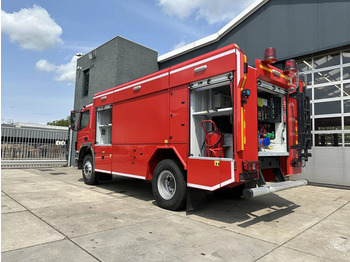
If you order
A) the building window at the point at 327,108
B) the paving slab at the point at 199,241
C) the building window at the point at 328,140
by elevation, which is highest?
the building window at the point at 327,108

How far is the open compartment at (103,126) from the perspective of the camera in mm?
8125

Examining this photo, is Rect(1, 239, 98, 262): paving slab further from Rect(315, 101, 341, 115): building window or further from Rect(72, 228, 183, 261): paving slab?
Rect(315, 101, 341, 115): building window

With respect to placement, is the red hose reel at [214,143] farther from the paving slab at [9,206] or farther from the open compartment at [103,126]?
the open compartment at [103,126]

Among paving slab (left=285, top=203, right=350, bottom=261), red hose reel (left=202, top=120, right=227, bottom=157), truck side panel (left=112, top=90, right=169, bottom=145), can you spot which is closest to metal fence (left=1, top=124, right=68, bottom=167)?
truck side panel (left=112, top=90, right=169, bottom=145)

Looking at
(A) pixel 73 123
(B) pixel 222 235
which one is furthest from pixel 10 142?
(B) pixel 222 235

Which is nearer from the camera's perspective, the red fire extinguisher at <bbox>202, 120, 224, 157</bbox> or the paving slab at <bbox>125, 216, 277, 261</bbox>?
the paving slab at <bbox>125, 216, 277, 261</bbox>

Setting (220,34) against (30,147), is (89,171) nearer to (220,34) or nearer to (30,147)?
(220,34)

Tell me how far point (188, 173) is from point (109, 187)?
13.9ft

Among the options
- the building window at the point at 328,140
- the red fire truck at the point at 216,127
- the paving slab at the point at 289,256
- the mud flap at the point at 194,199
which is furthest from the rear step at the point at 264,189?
the building window at the point at 328,140

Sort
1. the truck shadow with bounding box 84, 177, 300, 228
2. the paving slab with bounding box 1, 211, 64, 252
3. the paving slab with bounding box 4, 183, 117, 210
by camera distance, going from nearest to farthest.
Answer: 1. the paving slab with bounding box 1, 211, 64, 252
2. the truck shadow with bounding box 84, 177, 300, 228
3. the paving slab with bounding box 4, 183, 117, 210

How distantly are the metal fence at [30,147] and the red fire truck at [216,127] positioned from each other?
34.4 feet

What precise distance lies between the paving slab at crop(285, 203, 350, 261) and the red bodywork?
1210mm

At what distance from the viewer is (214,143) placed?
4.78 metres

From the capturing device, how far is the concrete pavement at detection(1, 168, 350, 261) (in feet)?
10.6
